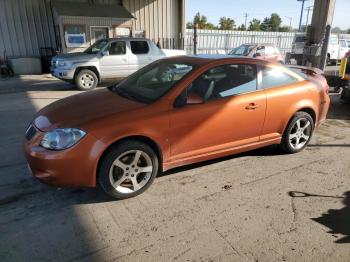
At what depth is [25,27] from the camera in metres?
15.6

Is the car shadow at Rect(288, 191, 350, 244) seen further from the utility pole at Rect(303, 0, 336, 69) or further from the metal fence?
the metal fence

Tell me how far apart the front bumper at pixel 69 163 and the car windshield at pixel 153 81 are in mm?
911

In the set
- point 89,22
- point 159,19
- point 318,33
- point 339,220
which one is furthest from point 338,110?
point 159,19

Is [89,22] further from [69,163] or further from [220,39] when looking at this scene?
[69,163]

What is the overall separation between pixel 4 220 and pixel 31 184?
0.80 metres

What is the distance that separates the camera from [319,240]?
296cm

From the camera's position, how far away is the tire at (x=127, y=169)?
3.41m

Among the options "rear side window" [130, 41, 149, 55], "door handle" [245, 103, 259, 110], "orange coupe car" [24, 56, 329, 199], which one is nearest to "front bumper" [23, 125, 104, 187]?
"orange coupe car" [24, 56, 329, 199]

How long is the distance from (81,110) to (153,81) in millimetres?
1119

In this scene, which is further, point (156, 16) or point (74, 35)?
point (156, 16)

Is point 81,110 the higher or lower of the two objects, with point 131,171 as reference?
higher

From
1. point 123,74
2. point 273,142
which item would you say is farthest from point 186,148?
point 123,74

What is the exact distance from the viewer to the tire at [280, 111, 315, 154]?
477 cm

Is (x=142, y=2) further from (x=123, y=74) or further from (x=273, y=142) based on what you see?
(x=273, y=142)
